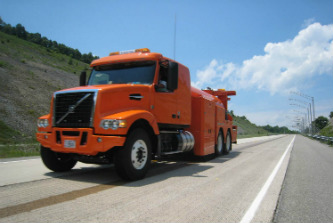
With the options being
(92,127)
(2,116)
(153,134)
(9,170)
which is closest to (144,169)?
(153,134)

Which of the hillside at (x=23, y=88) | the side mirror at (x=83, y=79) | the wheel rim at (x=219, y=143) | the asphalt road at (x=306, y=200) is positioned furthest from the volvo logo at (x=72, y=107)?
the hillside at (x=23, y=88)

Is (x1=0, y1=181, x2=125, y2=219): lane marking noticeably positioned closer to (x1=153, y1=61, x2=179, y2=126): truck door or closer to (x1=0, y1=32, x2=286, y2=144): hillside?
(x1=153, y1=61, x2=179, y2=126): truck door

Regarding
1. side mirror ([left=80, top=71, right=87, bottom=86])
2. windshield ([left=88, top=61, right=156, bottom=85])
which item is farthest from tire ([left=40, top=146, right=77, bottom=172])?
side mirror ([left=80, top=71, right=87, bottom=86])

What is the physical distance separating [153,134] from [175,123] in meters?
1.33

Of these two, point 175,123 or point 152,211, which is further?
point 175,123

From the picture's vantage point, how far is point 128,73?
22.3 feet

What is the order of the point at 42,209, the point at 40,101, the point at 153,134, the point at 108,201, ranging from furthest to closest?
1. the point at 40,101
2. the point at 153,134
3. the point at 108,201
4. the point at 42,209

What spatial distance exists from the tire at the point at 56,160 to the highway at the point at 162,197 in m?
0.25

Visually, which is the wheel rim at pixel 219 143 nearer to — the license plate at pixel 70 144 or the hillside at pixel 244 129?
the license plate at pixel 70 144

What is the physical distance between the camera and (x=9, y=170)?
6.67 m

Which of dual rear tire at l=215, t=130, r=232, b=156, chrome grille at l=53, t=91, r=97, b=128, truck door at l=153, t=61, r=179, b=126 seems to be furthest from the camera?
dual rear tire at l=215, t=130, r=232, b=156

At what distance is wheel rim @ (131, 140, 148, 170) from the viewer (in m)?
5.74

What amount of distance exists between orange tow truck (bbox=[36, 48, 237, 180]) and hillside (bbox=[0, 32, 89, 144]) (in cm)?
1303

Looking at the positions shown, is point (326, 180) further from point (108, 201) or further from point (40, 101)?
point (40, 101)
